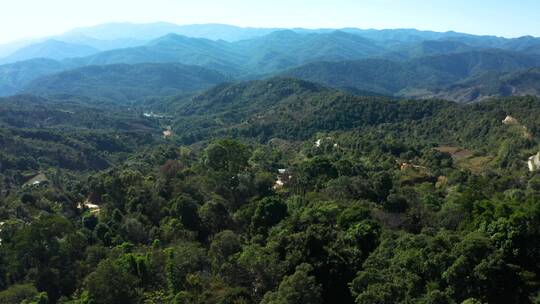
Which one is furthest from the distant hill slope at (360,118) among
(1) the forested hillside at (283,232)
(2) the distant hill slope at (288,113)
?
(1) the forested hillside at (283,232)

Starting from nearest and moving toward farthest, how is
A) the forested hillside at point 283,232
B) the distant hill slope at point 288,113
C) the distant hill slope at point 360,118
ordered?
the forested hillside at point 283,232 → the distant hill slope at point 360,118 → the distant hill slope at point 288,113

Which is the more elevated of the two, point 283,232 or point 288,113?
point 283,232

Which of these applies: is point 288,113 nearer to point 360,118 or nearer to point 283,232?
point 360,118

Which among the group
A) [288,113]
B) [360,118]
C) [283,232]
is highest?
[283,232]

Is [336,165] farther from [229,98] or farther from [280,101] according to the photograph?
[229,98]

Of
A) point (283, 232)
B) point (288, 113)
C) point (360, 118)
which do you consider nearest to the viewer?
point (283, 232)

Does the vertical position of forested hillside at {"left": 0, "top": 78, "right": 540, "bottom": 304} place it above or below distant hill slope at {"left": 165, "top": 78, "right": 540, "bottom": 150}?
above

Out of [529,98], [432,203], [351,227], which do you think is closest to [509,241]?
[351,227]

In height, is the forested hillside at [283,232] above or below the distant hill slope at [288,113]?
above

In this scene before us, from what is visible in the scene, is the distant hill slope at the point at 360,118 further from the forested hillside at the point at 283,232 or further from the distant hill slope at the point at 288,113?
the forested hillside at the point at 283,232

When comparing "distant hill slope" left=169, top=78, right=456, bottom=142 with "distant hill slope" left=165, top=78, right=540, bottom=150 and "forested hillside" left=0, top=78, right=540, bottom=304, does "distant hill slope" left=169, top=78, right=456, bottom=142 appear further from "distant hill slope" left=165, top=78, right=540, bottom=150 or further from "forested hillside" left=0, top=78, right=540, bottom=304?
"forested hillside" left=0, top=78, right=540, bottom=304

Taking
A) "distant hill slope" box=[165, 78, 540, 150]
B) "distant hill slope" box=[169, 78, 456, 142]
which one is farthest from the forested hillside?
"distant hill slope" box=[169, 78, 456, 142]

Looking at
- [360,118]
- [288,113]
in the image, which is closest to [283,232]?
[360,118]
